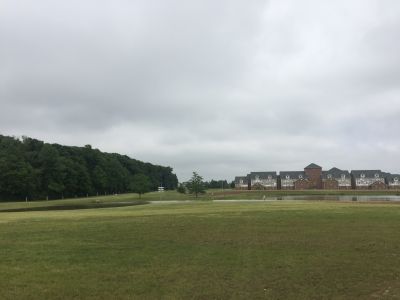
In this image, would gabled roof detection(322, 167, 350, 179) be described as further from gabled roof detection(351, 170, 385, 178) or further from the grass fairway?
the grass fairway

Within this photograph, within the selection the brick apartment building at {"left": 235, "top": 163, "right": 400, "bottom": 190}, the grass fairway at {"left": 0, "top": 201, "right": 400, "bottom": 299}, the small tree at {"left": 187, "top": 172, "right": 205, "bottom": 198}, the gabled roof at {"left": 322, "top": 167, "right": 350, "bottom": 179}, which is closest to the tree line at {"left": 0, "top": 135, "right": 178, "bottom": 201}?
the small tree at {"left": 187, "top": 172, "right": 205, "bottom": 198}

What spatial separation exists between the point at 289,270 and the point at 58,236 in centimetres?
1206

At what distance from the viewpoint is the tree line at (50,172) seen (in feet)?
374

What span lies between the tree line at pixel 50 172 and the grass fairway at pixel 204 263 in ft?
304

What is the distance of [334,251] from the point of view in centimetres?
1662

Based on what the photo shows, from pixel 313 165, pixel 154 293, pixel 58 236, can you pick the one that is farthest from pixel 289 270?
pixel 313 165

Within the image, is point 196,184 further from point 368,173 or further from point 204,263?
point 368,173

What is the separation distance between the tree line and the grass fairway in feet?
304

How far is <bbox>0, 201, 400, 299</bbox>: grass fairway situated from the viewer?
1172 centimetres

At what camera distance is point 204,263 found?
48.3 ft

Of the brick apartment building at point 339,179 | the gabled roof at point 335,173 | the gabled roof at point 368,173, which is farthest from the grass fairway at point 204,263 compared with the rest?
the gabled roof at point 368,173

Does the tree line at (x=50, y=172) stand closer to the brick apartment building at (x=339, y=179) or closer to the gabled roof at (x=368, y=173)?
the brick apartment building at (x=339, y=179)

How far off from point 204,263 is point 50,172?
397ft

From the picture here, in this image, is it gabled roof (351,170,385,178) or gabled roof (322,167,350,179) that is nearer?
gabled roof (322,167,350,179)
